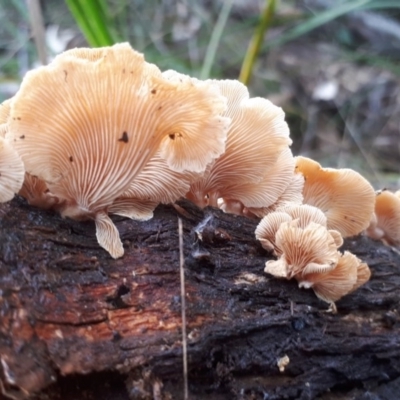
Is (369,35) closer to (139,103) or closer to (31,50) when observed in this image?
(31,50)

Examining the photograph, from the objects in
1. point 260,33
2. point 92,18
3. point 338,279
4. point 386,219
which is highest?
point 92,18

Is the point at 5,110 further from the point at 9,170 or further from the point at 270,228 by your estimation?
the point at 270,228

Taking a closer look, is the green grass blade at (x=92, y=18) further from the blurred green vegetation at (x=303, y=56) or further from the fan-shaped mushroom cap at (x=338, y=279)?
the fan-shaped mushroom cap at (x=338, y=279)

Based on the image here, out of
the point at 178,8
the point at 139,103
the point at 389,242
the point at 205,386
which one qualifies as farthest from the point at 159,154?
the point at 178,8

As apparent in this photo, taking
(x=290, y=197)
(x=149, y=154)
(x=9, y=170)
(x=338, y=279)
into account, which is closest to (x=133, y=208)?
(x=149, y=154)

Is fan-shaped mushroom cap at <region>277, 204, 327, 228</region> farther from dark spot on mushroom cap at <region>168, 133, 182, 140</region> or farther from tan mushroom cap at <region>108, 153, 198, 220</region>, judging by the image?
dark spot on mushroom cap at <region>168, 133, 182, 140</region>

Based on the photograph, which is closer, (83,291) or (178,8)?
(83,291)

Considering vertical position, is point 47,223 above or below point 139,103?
below

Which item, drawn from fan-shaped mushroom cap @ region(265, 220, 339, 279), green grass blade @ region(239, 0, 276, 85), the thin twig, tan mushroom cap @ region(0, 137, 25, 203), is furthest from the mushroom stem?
green grass blade @ region(239, 0, 276, 85)

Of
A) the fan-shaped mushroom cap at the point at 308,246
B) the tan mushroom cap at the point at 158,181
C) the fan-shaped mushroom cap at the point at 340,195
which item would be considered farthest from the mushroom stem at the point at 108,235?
the fan-shaped mushroom cap at the point at 340,195
